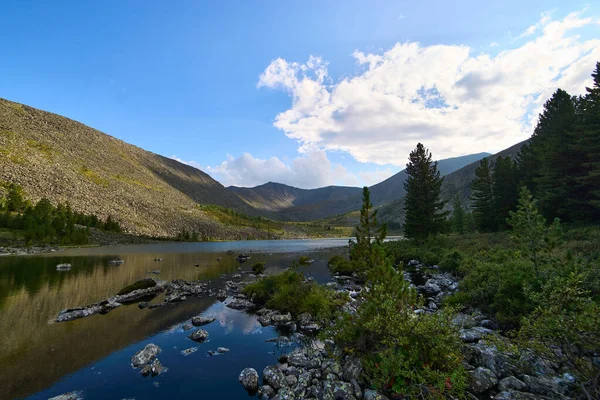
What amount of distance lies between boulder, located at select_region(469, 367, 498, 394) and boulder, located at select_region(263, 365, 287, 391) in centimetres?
745

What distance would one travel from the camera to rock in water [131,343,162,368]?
47.1 ft

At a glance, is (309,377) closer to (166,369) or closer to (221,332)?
(166,369)

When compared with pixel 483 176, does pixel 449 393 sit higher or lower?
lower

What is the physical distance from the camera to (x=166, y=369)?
45.2ft

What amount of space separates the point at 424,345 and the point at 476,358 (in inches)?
142

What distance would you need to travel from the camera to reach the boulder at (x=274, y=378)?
11.9 metres

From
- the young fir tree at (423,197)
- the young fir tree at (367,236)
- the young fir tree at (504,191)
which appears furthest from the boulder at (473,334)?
the young fir tree at (504,191)

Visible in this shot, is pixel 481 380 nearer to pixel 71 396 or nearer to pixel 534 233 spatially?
pixel 534 233

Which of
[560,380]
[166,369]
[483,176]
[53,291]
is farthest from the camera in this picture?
[483,176]

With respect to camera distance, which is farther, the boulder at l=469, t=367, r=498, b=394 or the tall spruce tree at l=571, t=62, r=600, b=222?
the tall spruce tree at l=571, t=62, r=600, b=222

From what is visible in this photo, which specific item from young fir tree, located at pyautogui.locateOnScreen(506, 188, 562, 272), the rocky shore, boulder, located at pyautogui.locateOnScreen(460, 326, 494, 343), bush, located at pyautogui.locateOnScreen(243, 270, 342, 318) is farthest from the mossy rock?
young fir tree, located at pyautogui.locateOnScreen(506, 188, 562, 272)

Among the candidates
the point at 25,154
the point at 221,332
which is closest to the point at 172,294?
the point at 221,332

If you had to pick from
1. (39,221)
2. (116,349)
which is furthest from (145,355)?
(39,221)

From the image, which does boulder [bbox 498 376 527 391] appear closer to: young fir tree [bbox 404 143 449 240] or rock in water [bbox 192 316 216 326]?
rock in water [bbox 192 316 216 326]
